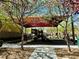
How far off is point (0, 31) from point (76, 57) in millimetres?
18373

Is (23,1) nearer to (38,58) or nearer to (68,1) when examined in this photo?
(68,1)

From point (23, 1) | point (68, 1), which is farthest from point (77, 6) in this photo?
point (23, 1)

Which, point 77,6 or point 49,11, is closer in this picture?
point 77,6

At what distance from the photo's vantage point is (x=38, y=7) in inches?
764

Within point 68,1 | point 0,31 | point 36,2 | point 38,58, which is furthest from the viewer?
point 0,31

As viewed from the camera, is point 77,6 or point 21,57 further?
point 77,6

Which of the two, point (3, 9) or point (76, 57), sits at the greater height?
point (3, 9)

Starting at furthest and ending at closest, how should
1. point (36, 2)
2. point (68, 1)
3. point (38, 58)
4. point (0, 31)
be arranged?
point (0, 31) → point (36, 2) → point (68, 1) → point (38, 58)

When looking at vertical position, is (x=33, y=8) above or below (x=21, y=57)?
above

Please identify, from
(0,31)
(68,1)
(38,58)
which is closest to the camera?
(38,58)

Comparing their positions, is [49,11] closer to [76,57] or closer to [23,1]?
[23,1]

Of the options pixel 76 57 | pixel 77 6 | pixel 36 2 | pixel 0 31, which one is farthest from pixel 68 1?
pixel 0 31

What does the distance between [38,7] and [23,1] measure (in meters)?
1.52

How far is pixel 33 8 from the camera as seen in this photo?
19.1m
